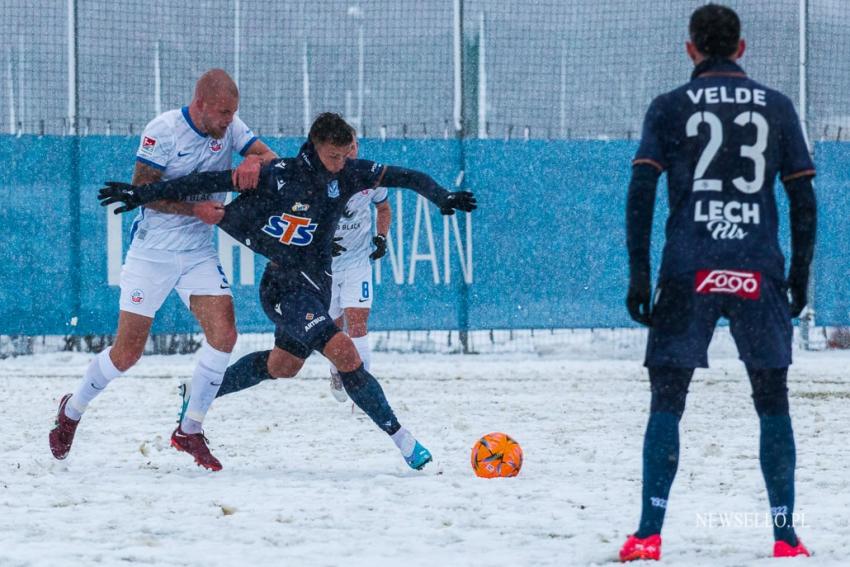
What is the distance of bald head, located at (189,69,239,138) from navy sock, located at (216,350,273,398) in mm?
1330

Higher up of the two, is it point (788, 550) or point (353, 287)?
point (353, 287)

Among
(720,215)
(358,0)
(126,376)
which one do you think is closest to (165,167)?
(720,215)

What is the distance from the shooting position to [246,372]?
6.78 meters

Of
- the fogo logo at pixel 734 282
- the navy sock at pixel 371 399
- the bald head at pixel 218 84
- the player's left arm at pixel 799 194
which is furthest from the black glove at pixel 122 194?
the player's left arm at pixel 799 194

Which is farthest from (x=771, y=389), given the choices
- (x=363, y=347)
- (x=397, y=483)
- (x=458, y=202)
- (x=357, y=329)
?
(x=357, y=329)

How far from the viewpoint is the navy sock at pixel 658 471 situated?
13.3ft

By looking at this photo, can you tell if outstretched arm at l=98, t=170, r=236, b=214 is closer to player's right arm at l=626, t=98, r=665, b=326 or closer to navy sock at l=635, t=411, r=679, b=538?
player's right arm at l=626, t=98, r=665, b=326

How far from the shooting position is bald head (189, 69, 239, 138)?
615cm

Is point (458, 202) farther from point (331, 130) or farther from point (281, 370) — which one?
point (281, 370)

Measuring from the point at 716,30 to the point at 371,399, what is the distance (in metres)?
2.77

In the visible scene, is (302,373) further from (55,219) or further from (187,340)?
(55,219)

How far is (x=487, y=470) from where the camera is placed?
19.4 ft

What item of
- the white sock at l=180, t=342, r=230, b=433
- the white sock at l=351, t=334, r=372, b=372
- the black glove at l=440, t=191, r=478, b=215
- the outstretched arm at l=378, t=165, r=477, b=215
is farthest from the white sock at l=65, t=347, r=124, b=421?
the white sock at l=351, t=334, r=372, b=372

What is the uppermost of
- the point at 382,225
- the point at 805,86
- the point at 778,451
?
the point at 805,86
